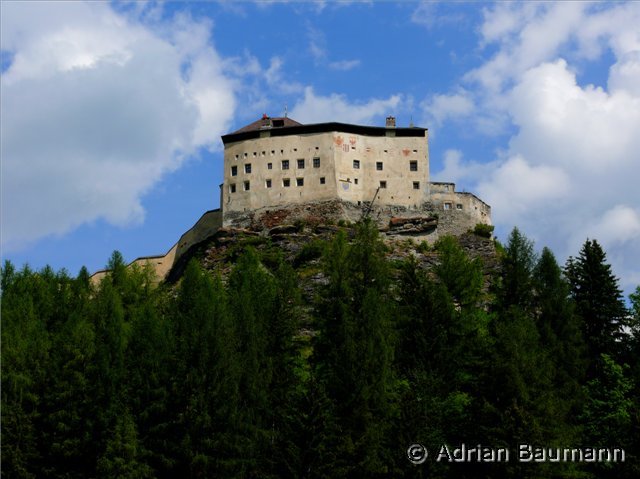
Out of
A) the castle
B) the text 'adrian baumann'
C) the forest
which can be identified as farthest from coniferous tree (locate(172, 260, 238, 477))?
the castle

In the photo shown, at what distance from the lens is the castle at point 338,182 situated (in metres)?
79.2

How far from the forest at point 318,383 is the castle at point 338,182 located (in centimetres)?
2261

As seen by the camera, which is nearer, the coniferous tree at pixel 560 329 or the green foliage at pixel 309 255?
the coniferous tree at pixel 560 329

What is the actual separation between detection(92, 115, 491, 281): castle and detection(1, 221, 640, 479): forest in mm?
22613

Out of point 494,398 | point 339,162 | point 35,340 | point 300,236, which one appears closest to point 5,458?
point 35,340

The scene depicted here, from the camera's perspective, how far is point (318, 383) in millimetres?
41625

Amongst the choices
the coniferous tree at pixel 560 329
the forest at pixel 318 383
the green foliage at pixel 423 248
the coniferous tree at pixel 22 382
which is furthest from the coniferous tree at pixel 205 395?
the green foliage at pixel 423 248

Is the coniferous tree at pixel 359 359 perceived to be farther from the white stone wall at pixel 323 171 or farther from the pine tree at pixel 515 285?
the white stone wall at pixel 323 171

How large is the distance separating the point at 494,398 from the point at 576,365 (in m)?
10.5

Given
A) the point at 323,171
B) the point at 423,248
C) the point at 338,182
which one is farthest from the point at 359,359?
the point at 323,171

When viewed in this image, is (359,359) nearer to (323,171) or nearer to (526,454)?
(526,454)

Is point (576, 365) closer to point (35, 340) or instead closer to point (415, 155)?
point (35, 340)

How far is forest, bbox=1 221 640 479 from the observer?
131 feet

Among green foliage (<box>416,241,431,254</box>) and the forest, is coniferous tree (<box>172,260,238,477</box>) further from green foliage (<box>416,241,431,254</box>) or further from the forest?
green foliage (<box>416,241,431,254</box>)
